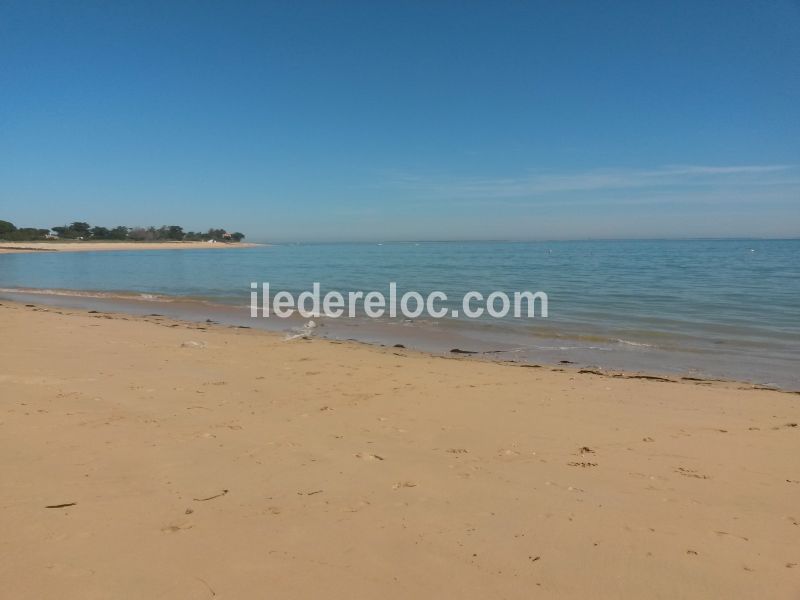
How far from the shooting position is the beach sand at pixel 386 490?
2389 mm

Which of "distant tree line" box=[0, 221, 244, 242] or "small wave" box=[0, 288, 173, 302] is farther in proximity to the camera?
"distant tree line" box=[0, 221, 244, 242]

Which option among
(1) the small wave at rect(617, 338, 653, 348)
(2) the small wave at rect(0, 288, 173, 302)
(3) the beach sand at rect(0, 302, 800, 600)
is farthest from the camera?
(2) the small wave at rect(0, 288, 173, 302)

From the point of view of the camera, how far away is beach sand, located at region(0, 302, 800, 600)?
2389 millimetres

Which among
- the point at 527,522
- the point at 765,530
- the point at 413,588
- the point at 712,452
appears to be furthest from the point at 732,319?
the point at 413,588

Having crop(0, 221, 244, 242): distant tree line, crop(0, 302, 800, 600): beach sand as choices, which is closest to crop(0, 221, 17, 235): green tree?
crop(0, 221, 244, 242): distant tree line

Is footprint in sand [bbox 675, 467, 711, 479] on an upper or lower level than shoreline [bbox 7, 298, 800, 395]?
upper

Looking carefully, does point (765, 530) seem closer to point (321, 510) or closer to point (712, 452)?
point (712, 452)

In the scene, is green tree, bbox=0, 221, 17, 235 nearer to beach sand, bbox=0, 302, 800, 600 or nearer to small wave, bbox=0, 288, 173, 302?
small wave, bbox=0, 288, 173, 302

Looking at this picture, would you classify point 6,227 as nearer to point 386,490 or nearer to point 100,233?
point 100,233

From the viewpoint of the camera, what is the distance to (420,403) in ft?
18.2

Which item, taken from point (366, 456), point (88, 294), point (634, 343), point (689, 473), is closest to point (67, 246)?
point (88, 294)

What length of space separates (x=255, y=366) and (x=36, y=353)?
3176 mm

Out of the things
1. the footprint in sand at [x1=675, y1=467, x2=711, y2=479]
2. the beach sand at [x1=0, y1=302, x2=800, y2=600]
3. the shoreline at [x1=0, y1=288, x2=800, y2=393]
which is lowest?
the shoreline at [x1=0, y1=288, x2=800, y2=393]

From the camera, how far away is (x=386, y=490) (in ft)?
10.7
